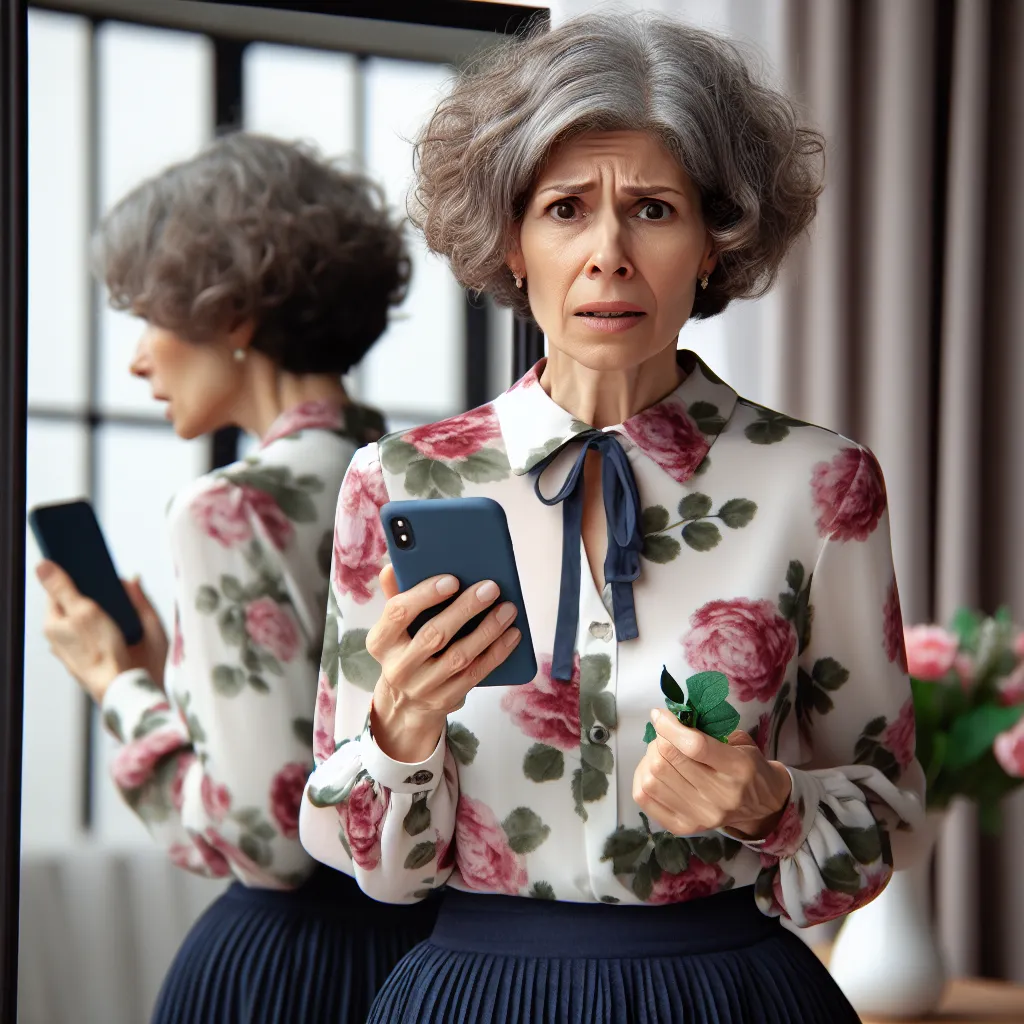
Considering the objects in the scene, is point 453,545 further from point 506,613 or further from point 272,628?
point 272,628

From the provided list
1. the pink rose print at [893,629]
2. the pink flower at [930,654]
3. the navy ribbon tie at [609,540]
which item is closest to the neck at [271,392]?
the navy ribbon tie at [609,540]

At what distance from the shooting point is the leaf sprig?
38.1 inches

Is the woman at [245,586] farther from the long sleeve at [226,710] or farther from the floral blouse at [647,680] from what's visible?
the floral blouse at [647,680]

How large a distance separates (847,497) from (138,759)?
716 millimetres

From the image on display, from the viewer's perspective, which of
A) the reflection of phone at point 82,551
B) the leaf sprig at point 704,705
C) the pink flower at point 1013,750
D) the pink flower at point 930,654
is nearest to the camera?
the leaf sprig at point 704,705

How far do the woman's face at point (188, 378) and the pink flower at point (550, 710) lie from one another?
52 cm

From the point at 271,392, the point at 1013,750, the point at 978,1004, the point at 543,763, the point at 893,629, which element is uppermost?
the point at 271,392

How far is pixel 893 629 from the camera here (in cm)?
115

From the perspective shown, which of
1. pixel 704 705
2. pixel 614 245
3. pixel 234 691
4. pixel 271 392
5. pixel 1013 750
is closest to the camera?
pixel 704 705

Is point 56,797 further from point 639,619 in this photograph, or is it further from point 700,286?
point 700,286

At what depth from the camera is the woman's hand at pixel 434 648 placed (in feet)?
3.24

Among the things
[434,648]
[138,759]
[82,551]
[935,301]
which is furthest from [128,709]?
[935,301]

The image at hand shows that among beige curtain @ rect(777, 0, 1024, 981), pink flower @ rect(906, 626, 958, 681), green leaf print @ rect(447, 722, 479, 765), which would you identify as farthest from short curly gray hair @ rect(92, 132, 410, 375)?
beige curtain @ rect(777, 0, 1024, 981)

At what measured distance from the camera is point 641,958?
1.08m
